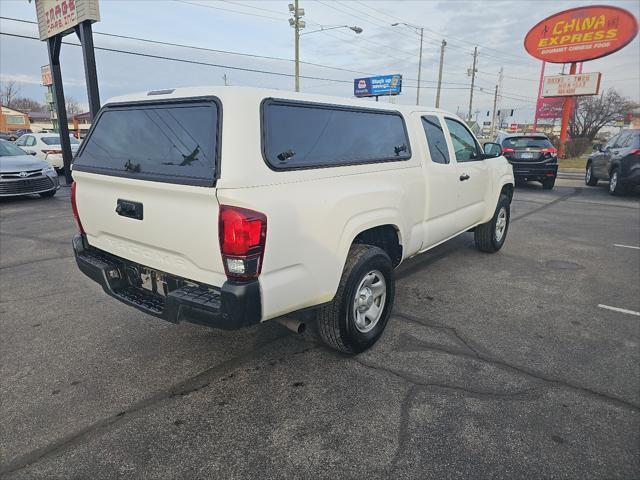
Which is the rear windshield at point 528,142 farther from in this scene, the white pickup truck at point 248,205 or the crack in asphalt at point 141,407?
the crack in asphalt at point 141,407

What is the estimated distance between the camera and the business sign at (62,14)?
1175 cm

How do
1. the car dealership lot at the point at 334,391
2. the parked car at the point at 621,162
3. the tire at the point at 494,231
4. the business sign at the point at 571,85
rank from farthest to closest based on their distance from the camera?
the business sign at the point at 571,85
the parked car at the point at 621,162
the tire at the point at 494,231
the car dealership lot at the point at 334,391

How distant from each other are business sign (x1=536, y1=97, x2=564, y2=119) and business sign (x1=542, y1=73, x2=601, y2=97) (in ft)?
82.5

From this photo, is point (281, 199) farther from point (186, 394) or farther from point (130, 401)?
point (130, 401)

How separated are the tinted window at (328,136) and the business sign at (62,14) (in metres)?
11.8

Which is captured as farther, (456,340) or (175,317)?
(456,340)

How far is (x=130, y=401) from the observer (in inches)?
110

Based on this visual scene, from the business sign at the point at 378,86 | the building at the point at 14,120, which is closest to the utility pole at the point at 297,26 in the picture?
the business sign at the point at 378,86

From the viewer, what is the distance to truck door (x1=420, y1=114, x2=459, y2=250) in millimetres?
4164

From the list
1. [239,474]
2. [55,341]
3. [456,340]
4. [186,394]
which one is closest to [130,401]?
[186,394]

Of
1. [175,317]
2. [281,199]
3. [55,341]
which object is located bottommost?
[55,341]

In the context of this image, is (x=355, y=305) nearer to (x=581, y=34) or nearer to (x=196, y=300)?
(x=196, y=300)

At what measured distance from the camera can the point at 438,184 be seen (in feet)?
14.0

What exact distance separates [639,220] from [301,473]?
31.8 ft
